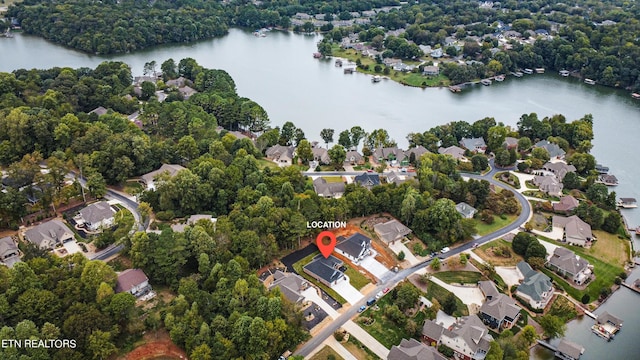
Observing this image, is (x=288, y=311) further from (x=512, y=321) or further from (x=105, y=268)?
(x=512, y=321)

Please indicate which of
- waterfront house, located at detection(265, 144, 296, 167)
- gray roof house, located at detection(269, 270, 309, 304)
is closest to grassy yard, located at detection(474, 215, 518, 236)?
gray roof house, located at detection(269, 270, 309, 304)

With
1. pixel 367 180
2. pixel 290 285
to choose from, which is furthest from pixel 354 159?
pixel 290 285

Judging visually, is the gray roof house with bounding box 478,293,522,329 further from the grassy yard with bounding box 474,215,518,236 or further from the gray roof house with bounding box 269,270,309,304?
the gray roof house with bounding box 269,270,309,304

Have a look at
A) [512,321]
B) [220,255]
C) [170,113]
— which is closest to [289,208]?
[220,255]

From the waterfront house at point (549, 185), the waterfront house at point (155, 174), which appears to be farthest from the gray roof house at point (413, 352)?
the waterfront house at point (155, 174)

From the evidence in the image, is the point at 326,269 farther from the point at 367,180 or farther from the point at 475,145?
the point at 475,145

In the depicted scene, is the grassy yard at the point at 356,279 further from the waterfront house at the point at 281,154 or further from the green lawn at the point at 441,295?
the waterfront house at the point at 281,154
